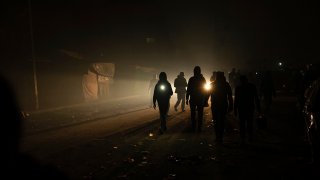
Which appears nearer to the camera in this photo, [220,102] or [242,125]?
[242,125]

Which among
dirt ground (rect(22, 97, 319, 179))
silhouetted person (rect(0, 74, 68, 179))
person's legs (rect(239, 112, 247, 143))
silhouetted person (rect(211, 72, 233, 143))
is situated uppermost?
silhouetted person (rect(211, 72, 233, 143))

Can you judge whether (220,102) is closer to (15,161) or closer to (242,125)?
(242,125)

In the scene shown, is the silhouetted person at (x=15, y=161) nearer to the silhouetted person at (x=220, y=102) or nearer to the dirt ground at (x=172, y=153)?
the dirt ground at (x=172, y=153)

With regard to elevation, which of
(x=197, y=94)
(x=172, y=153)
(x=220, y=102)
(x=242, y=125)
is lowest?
(x=172, y=153)

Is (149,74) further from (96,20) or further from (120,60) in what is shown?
(96,20)

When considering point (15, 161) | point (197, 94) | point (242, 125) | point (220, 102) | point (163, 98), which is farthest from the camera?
point (163, 98)

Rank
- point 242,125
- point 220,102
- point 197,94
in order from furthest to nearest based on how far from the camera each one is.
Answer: point 197,94
point 220,102
point 242,125

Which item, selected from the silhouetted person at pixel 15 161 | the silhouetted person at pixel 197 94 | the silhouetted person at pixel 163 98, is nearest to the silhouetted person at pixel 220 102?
the silhouetted person at pixel 197 94

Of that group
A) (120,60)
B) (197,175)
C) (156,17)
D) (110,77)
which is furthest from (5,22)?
(156,17)

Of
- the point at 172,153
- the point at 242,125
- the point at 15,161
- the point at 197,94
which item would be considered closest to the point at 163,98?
the point at 197,94

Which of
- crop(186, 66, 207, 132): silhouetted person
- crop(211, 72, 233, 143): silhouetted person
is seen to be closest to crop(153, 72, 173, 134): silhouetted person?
crop(186, 66, 207, 132): silhouetted person

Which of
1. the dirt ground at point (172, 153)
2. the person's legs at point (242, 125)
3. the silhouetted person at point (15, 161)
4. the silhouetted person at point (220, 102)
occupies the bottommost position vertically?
the dirt ground at point (172, 153)

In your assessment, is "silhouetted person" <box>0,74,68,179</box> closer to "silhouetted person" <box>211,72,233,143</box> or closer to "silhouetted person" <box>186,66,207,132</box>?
"silhouetted person" <box>211,72,233,143</box>

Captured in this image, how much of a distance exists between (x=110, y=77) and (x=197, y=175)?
28349 millimetres
